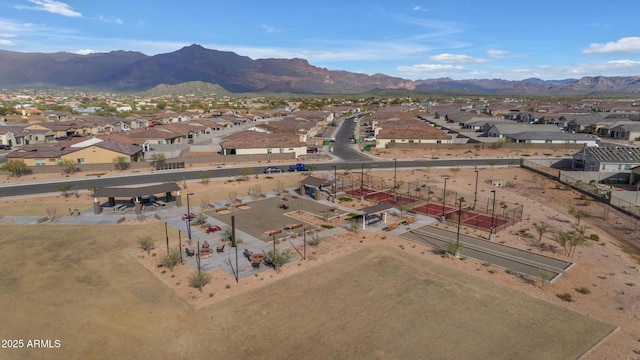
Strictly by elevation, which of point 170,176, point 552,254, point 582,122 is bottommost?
point 552,254

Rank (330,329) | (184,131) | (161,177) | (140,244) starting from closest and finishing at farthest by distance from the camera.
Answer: (330,329) → (140,244) → (161,177) → (184,131)

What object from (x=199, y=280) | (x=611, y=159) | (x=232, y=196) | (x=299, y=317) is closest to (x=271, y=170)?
(x=232, y=196)

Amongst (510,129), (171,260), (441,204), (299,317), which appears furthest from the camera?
(510,129)

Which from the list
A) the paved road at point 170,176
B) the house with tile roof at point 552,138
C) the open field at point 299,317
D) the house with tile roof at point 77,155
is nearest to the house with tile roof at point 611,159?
the paved road at point 170,176

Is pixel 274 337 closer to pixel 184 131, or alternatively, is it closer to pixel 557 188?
pixel 557 188

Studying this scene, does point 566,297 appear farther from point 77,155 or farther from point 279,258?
point 77,155

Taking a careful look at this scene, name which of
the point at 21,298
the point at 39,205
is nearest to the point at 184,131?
the point at 39,205

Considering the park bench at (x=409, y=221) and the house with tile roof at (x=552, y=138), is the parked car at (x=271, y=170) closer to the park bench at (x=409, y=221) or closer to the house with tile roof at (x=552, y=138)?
the park bench at (x=409, y=221)
